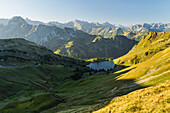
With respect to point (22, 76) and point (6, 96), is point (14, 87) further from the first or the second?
point (22, 76)

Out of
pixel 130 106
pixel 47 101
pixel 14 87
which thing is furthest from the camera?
pixel 14 87

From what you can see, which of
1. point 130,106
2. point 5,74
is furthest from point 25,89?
point 130,106

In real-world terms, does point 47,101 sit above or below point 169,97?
below

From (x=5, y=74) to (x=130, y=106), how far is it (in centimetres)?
12721

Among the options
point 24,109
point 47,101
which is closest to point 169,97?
point 47,101

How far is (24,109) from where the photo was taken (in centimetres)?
6034

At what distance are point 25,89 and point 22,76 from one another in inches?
1345

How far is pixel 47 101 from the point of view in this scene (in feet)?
214

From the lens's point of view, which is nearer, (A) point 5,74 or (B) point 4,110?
(B) point 4,110

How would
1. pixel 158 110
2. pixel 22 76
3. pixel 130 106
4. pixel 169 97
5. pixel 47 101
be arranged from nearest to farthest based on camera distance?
pixel 158 110, pixel 169 97, pixel 130 106, pixel 47 101, pixel 22 76

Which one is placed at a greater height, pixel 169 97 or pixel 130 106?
pixel 169 97

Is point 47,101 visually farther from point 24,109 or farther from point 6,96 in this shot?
point 6,96

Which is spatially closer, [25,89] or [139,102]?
[139,102]

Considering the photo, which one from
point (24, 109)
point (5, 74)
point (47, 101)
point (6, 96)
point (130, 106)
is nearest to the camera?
point (130, 106)
